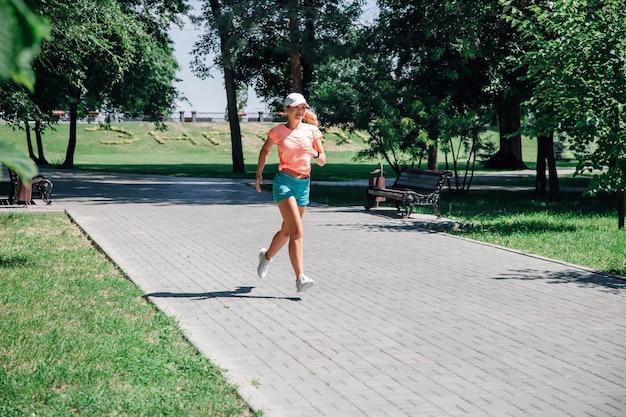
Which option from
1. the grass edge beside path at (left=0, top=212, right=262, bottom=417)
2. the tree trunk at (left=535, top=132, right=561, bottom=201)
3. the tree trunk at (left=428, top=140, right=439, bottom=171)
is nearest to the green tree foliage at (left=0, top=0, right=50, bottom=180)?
the grass edge beside path at (left=0, top=212, right=262, bottom=417)

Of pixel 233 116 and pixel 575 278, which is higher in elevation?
pixel 233 116

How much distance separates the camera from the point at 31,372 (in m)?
5.40

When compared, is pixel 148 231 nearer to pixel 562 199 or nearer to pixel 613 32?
pixel 613 32

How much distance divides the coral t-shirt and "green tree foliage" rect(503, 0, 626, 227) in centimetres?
641

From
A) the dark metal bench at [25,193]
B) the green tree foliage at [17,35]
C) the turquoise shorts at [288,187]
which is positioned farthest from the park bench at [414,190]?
the green tree foliage at [17,35]

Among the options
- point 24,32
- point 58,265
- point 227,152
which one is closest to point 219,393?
point 24,32

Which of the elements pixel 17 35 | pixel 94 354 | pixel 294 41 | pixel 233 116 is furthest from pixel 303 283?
pixel 233 116

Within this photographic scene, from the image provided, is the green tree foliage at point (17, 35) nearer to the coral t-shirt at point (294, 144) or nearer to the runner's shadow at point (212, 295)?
the coral t-shirt at point (294, 144)

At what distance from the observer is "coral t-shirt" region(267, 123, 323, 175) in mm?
8109

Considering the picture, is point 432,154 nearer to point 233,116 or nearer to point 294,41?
point 294,41

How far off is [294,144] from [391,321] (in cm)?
196

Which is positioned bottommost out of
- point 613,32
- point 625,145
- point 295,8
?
point 625,145

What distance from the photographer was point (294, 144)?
8.12 metres

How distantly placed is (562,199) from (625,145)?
33.1 ft
